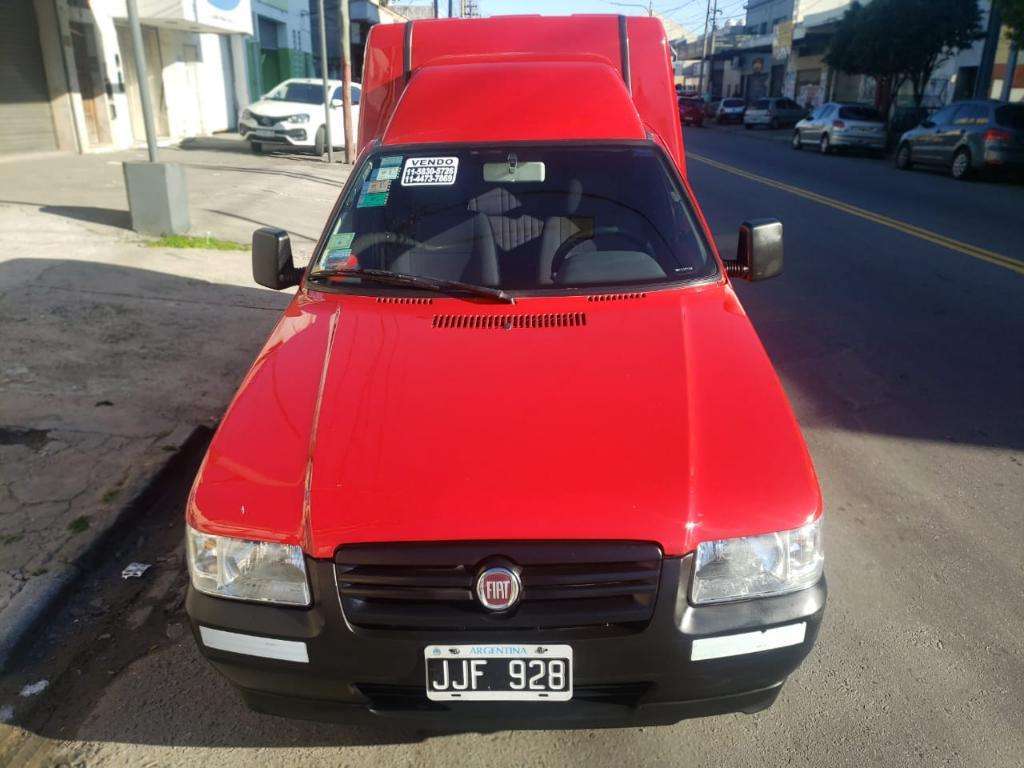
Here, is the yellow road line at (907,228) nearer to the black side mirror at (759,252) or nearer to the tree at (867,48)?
the black side mirror at (759,252)

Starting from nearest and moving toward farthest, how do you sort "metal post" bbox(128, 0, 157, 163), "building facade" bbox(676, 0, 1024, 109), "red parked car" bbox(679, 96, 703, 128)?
"metal post" bbox(128, 0, 157, 163)
"building facade" bbox(676, 0, 1024, 109)
"red parked car" bbox(679, 96, 703, 128)

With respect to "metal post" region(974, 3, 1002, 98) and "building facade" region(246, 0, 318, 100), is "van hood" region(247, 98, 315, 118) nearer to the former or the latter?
"building facade" region(246, 0, 318, 100)

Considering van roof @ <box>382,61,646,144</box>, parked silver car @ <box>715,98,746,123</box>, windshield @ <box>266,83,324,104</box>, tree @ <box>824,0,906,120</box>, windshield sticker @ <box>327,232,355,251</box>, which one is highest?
tree @ <box>824,0,906,120</box>

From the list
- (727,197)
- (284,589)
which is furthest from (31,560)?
(727,197)

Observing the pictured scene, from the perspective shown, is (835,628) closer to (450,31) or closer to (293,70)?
(450,31)

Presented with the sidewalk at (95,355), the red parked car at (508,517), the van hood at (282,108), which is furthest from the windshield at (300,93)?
the red parked car at (508,517)

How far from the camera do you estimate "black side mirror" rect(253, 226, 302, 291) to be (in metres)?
3.89

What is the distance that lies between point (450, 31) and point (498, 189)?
2371 mm

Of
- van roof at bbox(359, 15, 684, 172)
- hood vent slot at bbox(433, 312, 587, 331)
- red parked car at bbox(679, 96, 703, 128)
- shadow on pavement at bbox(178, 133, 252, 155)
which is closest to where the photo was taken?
hood vent slot at bbox(433, 312, 587, 331)

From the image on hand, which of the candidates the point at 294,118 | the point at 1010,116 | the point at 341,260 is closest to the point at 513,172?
the point at 341,260

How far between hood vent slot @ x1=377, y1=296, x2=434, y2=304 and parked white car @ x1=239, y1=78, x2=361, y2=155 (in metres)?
17.2

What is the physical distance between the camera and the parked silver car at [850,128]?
2595 cm

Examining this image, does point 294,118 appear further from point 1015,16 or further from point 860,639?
point 860,639

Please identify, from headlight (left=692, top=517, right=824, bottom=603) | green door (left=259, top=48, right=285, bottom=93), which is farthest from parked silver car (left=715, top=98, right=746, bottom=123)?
headlight (left=692, top=517, right=824, bottom=603)
